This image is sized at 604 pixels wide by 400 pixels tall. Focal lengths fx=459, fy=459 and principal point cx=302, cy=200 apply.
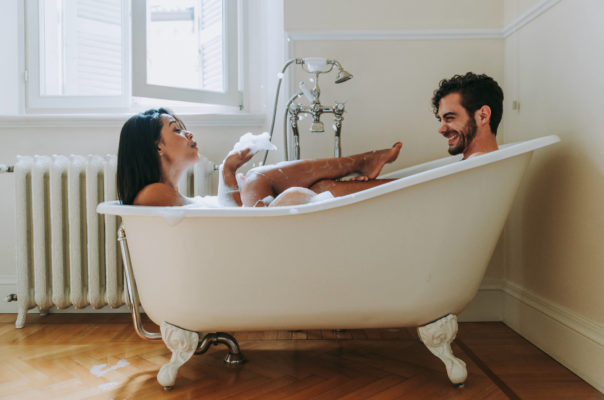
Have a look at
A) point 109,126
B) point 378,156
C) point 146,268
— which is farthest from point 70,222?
point 378,156

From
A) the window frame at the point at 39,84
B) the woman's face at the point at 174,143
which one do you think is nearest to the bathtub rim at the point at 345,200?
the woman's face at the point at 174,143

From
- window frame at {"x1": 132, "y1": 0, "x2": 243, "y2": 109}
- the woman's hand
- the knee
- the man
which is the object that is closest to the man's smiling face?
the man

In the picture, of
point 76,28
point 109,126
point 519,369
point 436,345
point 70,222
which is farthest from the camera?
point 76,28

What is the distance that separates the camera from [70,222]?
1876 mm

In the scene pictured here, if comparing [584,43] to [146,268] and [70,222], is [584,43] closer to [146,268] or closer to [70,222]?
[146,268]

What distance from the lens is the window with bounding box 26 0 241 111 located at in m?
2.22

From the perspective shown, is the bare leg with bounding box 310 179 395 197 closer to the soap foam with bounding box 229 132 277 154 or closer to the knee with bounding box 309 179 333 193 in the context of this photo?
the knee with bounding box 309 179 333 193

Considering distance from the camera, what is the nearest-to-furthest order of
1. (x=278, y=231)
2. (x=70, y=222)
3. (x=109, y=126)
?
(x=278, y=231)
(x=70, y=222)
(x=109, y=126)

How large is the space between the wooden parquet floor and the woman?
53 centimetres

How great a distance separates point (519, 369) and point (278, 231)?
88 cm

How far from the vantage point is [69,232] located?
189 cm

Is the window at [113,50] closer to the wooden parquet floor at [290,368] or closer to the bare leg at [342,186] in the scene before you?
the bare leg at [342,186]

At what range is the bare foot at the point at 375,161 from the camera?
154cm

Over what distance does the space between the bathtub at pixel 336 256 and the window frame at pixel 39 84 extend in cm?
129
